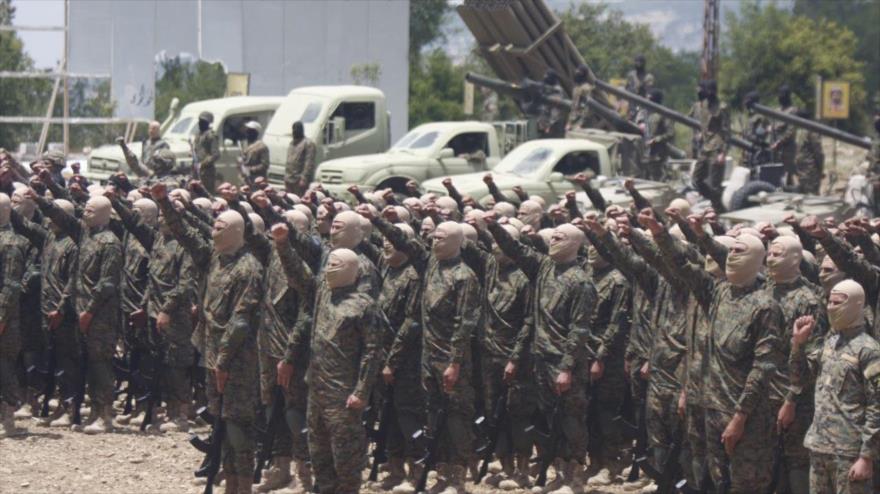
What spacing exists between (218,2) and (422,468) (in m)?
25.3

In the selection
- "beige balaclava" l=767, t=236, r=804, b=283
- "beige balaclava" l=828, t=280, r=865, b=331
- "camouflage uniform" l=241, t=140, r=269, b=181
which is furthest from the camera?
"camouflage uniform" l=241, t=140, r=269, b=181

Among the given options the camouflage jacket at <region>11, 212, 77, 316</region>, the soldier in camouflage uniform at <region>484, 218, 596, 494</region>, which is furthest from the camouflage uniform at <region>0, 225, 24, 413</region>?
the soldier in camouflage uniform at <region>484, 218, 596, 494</region>

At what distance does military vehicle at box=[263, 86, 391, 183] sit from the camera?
22.9m

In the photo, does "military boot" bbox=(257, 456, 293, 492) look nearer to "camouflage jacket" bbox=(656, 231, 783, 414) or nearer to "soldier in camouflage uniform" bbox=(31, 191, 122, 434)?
"soldier in camouflage uniform" bbox=(31, 191, 122, 434)

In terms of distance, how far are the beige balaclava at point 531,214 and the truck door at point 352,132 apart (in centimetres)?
967

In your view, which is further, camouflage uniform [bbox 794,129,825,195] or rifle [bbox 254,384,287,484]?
camouflage uniform [bbox 794,129,825,195]

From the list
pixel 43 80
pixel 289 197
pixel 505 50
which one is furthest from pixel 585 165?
pixel 43 80

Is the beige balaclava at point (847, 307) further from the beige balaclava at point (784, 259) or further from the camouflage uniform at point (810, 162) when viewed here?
the camouflage uniform at point (810, 162)

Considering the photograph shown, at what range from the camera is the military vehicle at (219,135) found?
2272 cm

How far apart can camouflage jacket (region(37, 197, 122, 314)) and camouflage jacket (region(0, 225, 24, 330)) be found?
382 mm

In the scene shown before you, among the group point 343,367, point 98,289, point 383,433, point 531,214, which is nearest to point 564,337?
point 383,433

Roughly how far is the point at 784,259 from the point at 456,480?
10.3 feet

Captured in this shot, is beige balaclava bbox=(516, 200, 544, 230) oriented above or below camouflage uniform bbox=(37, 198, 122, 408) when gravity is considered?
above

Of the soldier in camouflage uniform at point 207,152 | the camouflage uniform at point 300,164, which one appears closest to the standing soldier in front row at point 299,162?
the camouflage uniform at point 300,164
